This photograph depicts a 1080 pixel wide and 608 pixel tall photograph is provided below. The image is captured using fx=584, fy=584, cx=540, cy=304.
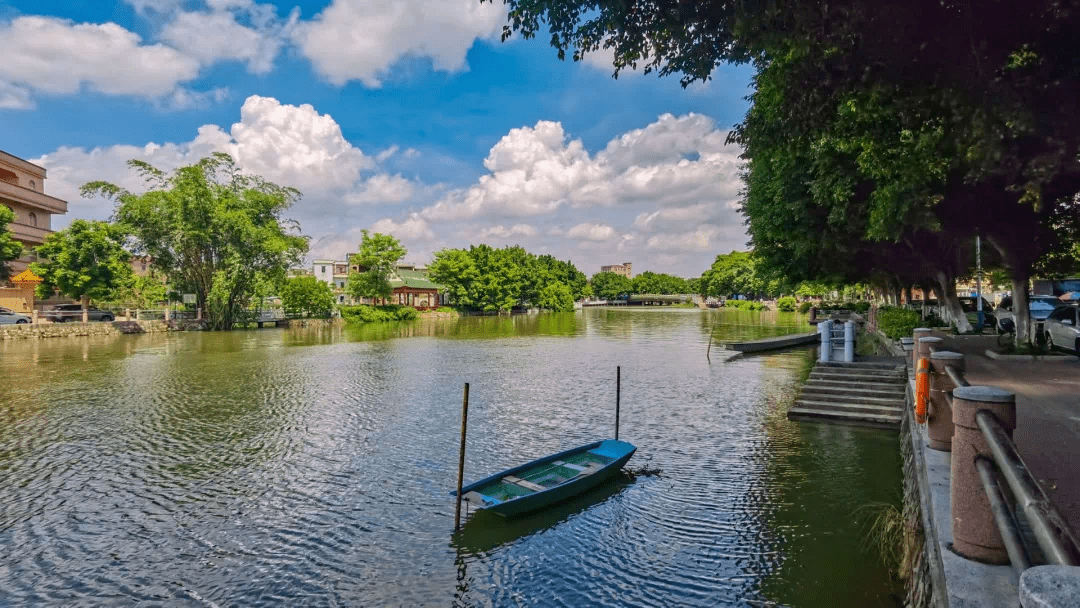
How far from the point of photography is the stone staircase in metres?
15.0

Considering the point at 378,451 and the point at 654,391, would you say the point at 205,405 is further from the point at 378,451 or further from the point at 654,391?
the point at 654,391

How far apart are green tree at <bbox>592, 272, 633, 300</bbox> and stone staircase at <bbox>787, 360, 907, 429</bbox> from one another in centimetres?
13445

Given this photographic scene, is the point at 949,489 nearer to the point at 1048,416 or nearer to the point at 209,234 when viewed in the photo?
the point at 1048,416

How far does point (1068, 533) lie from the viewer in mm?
2521

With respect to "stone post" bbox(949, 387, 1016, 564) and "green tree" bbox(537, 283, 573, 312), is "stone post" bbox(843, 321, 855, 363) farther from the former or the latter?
"green tree" bbox(537, 283, 573, 312)

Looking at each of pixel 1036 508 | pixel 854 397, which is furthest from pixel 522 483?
pixel 854 397

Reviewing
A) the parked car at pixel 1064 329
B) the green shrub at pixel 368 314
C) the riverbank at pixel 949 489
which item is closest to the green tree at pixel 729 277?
the green shrub at pixel 368 314

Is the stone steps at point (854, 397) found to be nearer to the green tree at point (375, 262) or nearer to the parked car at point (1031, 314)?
the parked car at point (1031, 314)

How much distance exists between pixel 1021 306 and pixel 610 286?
439ft

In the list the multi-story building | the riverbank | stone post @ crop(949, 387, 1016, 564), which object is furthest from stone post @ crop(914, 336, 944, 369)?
the multi-story building

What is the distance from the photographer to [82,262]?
45.4 m

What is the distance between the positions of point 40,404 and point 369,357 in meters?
14.8

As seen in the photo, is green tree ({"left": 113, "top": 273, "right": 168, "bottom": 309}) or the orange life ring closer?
the orange life ring

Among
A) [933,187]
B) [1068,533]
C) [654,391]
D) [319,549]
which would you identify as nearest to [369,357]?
[654,391]
